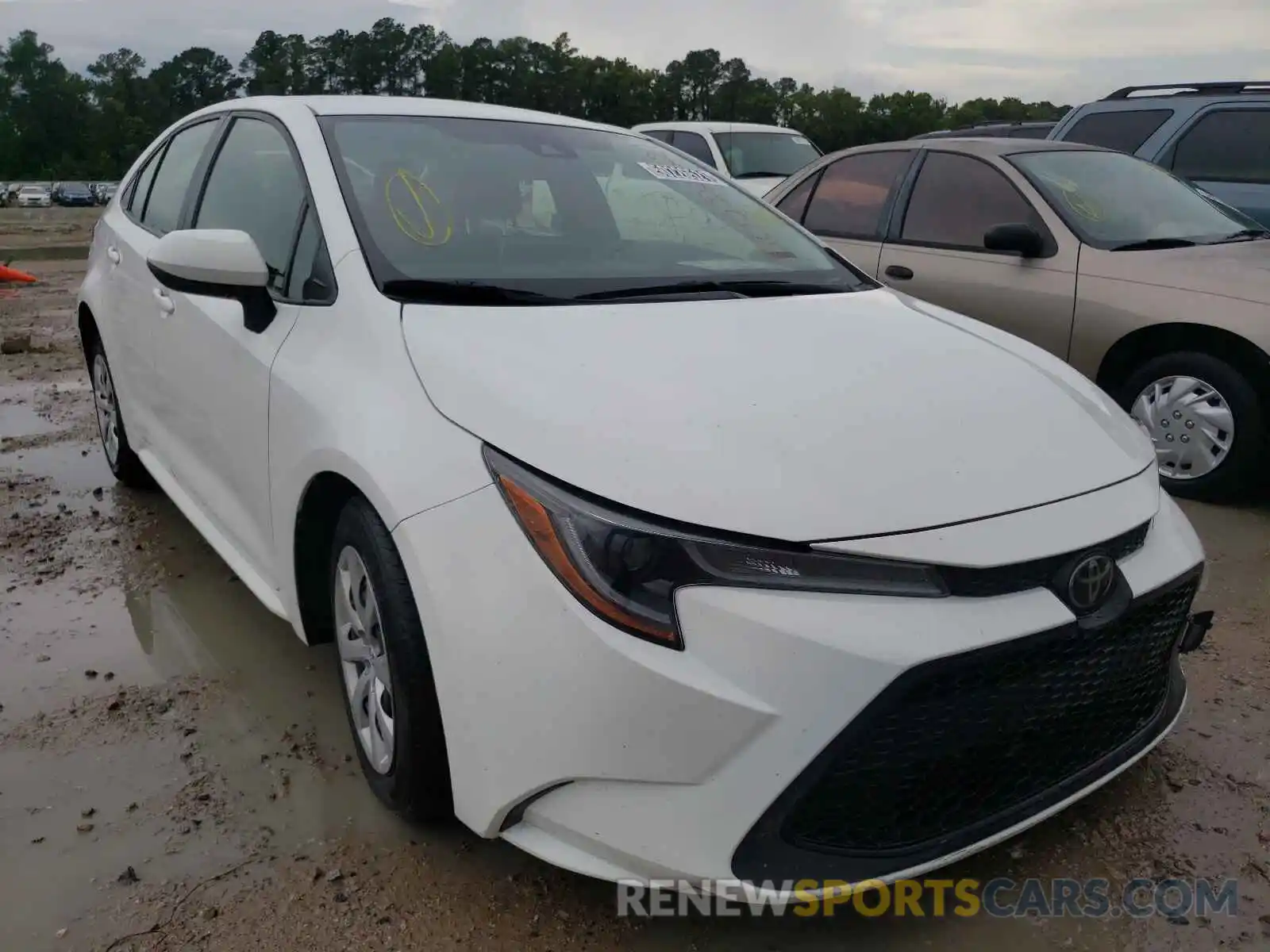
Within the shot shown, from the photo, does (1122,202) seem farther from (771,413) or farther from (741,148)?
(741,148)

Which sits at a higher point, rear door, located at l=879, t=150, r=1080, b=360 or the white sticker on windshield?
the white sticker on windshield

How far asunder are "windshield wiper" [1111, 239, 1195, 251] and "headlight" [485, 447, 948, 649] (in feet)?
11.9

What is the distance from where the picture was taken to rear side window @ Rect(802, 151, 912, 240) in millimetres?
5582

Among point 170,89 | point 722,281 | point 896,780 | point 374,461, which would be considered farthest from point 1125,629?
point 170,89

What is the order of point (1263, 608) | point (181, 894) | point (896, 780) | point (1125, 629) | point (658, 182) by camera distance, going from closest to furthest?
point (896, 780) < point (1125, 629) < point (181, 894) < point (658, 182) < point (1263, 608)

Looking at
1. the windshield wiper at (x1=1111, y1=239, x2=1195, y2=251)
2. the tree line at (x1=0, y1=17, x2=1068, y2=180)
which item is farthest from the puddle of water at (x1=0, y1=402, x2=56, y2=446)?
the tree line at (x1=0, y1=17, x2=1068, y2=180)

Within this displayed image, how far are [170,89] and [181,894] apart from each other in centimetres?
9402

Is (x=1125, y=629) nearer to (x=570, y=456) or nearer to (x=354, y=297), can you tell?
(x=570, y=456)

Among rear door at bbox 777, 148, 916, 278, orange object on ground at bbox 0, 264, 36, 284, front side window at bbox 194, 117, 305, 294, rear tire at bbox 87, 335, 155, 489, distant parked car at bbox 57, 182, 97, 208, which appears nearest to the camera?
front side window at bbox 194, 117, 305, 294

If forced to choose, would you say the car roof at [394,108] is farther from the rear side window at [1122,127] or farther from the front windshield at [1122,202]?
the rear side window at [1122,127]

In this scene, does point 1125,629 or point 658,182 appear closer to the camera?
point 1125,629

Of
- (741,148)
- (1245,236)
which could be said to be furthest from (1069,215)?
(741,148)

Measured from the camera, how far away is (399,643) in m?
1.96

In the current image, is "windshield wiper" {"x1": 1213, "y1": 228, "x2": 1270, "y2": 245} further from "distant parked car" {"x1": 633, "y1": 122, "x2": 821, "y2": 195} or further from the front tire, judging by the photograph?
"distant parked car" {"x1": 633, "y1": 122, "x2": 821, "y2": 195}
